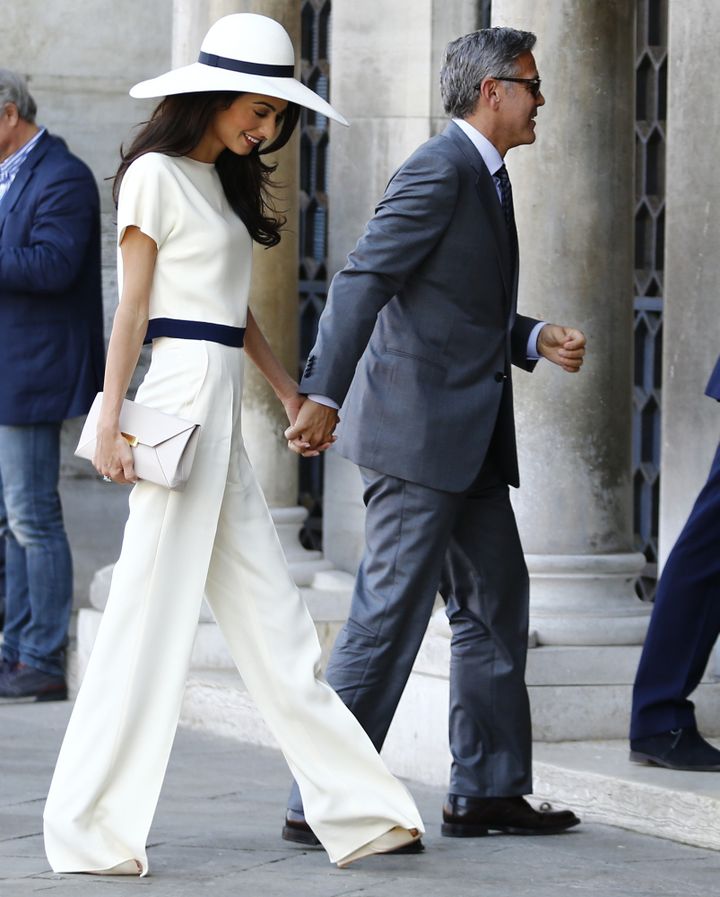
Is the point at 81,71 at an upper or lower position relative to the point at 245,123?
upper

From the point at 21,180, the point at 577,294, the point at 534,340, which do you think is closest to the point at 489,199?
the point at 534,340

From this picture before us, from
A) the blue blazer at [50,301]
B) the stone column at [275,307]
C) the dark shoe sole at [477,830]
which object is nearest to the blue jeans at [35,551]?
the blue blazer at [50,301]

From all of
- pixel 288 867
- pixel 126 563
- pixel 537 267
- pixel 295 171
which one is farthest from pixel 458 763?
pixel 295 171

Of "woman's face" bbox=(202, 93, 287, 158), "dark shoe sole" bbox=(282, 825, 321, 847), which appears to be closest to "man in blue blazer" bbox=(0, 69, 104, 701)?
"woman's face" bbox=(202, 93, 287, 158)

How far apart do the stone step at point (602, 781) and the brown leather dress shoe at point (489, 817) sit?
0.29 m

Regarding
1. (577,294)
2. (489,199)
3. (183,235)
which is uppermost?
(489,199)

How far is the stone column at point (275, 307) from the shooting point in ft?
24.5

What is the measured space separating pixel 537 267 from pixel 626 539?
0.84 m

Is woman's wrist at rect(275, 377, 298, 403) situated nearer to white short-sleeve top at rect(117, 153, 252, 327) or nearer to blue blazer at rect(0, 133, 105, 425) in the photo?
white short-sleeve top at rect(117, 153, 252, 327)

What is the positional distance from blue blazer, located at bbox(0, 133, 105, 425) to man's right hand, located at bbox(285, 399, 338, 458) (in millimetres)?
2680

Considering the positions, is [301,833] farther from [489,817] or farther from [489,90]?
[489,90]

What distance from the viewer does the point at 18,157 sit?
24.3 feet

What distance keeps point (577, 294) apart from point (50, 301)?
2047mm

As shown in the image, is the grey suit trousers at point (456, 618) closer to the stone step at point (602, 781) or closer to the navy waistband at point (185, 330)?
the stone step at point (602, 781)
